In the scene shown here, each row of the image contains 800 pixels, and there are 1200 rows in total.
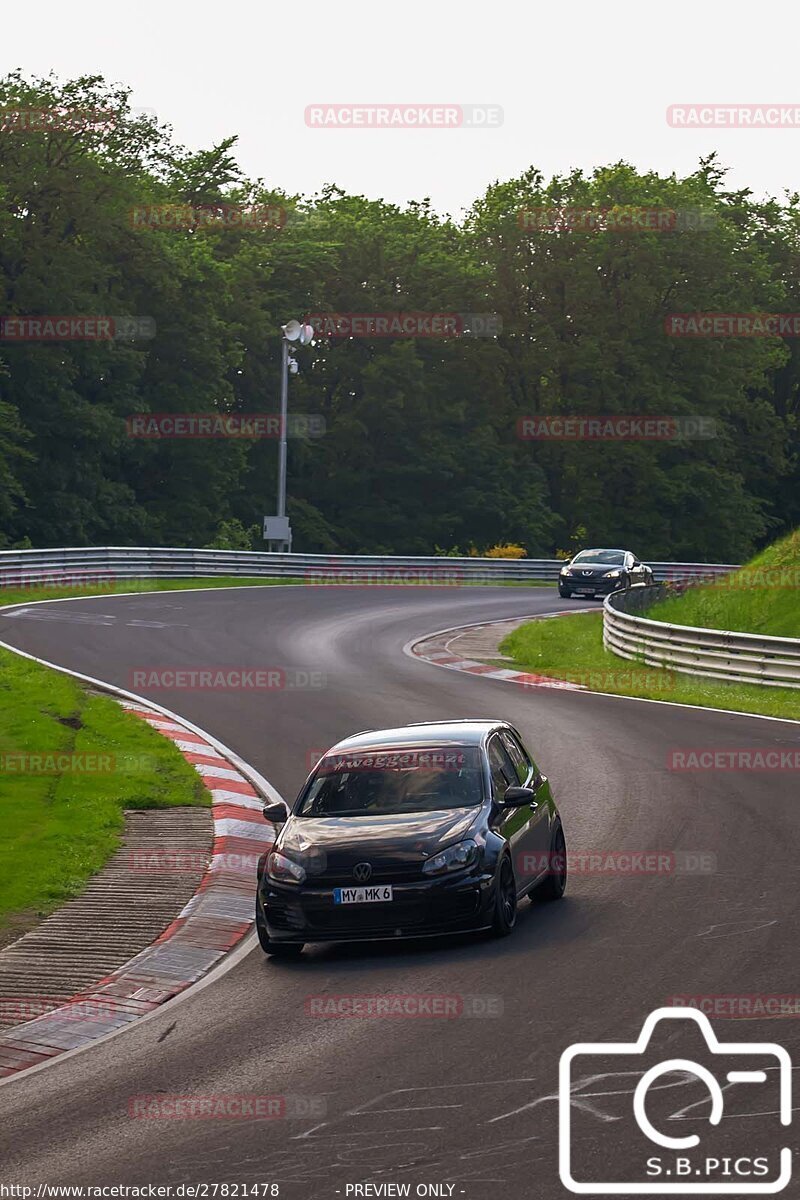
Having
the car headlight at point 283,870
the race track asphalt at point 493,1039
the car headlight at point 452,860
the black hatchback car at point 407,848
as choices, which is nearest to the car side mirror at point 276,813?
the black hatchback car at point 407,848

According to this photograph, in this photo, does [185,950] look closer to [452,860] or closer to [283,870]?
[283,870]

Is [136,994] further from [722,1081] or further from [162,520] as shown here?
[162,520]

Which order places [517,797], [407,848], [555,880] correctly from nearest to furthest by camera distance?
[407,848], [517,797], [555,880]

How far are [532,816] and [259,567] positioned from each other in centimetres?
4116

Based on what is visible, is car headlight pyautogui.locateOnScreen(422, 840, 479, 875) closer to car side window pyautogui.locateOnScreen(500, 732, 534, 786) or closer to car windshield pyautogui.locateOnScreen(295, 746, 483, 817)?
car windshield pyautogui.locateOnScreen(295, 746, 483, 817)

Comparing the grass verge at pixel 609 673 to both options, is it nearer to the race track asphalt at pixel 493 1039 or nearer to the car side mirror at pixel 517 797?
the race track asphalt at pixel 493 1039

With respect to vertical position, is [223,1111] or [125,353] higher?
[125,353]

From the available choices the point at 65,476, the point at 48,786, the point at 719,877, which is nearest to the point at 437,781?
the point at 719,877

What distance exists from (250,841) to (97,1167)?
8299 mm

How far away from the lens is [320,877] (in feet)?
37.0

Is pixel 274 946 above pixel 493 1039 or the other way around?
the other way around

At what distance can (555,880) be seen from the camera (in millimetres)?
12727

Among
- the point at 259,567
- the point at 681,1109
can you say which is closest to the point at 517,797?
the point at 681,1109

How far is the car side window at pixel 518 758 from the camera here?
13.0 meters
